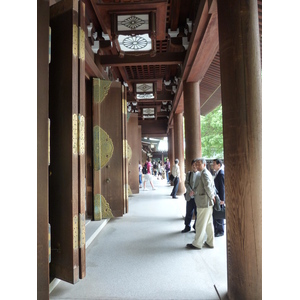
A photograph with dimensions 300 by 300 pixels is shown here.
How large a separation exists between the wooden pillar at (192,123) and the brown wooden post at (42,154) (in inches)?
169

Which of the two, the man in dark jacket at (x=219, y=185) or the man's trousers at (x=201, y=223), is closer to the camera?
the man's trousers at (x=201, y=223)

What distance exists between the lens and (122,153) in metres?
5.59

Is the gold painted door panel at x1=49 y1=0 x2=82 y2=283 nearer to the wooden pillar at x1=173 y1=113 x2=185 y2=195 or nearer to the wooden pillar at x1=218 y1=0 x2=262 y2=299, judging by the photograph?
the wooden pillar at x1=218 y1=0 x2=262 y2=299

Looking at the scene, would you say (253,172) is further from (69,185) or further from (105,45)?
(105,45)

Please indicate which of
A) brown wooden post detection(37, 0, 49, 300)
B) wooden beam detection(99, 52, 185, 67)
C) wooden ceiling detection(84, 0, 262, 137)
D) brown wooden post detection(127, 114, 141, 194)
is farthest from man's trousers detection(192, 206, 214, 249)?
brown wooden post detection(127, 114, 141, 194)

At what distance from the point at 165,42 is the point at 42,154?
508 centimetres

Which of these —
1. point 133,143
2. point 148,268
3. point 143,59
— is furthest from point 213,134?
point 148,268

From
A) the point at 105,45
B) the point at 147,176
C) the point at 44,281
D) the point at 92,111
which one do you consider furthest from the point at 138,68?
the point at 44,281

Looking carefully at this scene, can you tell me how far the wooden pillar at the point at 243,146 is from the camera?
7.13ft

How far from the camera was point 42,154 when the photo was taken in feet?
6.85

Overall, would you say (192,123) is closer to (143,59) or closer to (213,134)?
(143,59)

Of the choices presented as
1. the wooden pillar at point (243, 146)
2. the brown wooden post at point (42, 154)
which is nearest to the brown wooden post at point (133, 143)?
the wooden pillar at point (243, 146)

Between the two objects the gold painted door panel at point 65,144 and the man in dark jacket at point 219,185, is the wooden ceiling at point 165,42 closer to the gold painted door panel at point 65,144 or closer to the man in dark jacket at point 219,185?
the gold painted door panel at point 65,144

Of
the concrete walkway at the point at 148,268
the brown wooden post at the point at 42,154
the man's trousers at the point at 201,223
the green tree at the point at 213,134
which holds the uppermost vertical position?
the green tree at the point at 213,134
